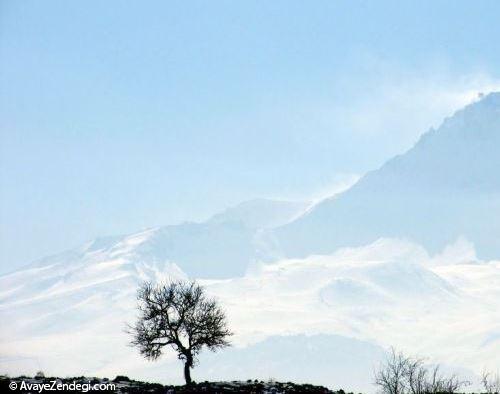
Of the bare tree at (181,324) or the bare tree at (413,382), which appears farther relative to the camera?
the bare tree at (181,324)

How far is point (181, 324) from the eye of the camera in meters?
74.6

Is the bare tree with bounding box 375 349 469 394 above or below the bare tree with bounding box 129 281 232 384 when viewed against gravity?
below

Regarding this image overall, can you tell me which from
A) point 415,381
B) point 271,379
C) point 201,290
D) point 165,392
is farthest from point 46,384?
point 415,381

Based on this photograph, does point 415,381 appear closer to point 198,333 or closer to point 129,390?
point 198,333

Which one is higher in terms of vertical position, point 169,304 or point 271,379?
point 169,304

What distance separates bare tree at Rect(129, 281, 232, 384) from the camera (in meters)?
74.3

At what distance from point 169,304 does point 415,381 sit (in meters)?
22.6

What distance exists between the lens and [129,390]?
197ft

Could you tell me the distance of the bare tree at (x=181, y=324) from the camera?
74312mm

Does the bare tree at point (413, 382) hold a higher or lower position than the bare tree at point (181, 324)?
lower

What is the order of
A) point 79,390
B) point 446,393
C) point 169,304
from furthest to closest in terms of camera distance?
point 169,304, point 446,393, point 79,390

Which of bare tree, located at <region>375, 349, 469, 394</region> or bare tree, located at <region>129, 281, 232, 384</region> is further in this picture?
bare tree, located at <region>129, 281, 232, 384</region>

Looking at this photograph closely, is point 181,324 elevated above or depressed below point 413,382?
above

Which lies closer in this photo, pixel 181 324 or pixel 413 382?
pixel 181 324
